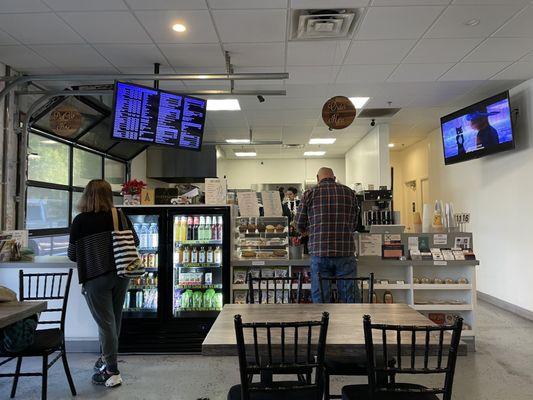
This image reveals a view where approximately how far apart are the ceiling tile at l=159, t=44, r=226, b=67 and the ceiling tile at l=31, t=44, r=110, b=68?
2.61ft

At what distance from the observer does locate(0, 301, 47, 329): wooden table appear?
7.74ft

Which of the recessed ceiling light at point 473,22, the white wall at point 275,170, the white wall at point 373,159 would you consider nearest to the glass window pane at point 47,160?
the recessed ceiling light at point 473,22

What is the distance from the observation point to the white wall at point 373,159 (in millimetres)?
8109

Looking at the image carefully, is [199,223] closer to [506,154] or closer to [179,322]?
[179,322]

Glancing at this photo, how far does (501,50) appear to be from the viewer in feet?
14.4

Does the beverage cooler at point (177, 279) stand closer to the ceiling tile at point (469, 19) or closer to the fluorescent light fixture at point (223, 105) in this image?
the fluorescent light fixture at point (223, 105)

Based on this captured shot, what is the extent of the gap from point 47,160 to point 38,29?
213 cm

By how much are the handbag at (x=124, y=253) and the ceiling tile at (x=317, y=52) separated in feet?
8.36

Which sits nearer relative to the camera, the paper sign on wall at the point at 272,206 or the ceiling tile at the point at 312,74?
the paper sign on wall at the point at 272,206

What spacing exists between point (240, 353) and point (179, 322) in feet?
9.14

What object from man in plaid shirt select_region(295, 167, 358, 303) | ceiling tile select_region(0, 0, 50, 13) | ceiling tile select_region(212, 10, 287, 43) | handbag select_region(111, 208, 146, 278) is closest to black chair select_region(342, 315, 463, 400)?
man in plaid shirt select_region(295, 167, 358, 303)

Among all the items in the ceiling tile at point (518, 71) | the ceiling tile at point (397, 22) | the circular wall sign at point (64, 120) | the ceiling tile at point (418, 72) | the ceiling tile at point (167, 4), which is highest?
the ceiling tile at point (518, 71)

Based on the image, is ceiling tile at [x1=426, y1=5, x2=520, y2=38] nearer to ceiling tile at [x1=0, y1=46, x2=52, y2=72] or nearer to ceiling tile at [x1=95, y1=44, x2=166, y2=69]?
ceiling tile at [x1=95, y1=44, x2=166, y2=69]

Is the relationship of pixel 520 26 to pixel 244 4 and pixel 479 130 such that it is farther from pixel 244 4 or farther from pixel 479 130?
pixel 244 4
